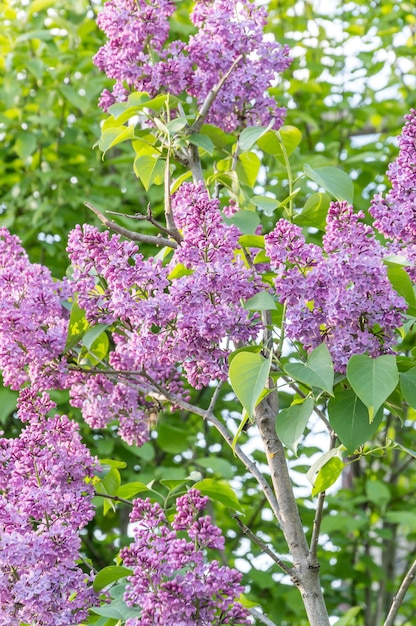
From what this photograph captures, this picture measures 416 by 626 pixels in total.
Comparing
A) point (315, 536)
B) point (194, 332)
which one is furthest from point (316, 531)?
point (194, 332)

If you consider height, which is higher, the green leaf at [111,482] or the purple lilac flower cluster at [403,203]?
the purple lilac flower cluster at [403,203]

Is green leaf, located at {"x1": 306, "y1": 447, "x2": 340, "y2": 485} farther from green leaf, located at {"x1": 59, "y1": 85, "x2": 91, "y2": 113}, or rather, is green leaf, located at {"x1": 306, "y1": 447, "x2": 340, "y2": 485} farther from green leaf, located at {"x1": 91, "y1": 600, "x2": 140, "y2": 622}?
green leaf, located at {"x1": 59, "y1": 85, "x2": 91, "y2": 113}

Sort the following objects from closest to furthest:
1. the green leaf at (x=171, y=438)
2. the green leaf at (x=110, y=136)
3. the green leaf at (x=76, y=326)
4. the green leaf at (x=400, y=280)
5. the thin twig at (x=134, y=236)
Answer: the green leaf at (x=400, y=280)
the thin twig at (x=134, y=236)
the green leaf at (x=76, y=326)
the green leaf at (x=110, y=136)
the green leaf at (x=171, y=438)

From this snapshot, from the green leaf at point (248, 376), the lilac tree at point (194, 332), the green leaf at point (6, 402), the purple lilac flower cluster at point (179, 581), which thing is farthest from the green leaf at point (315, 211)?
the green leaf at point (6, 402)

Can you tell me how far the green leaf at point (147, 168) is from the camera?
1.73 meters

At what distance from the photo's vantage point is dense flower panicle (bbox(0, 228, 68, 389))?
156cm

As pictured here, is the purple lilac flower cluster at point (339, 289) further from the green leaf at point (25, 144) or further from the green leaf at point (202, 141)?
the green leaf at point (25, 144)

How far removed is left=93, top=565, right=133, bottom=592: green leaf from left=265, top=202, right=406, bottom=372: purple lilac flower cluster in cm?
45

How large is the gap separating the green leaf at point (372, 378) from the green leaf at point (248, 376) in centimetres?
12

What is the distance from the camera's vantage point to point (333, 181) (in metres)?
1.52

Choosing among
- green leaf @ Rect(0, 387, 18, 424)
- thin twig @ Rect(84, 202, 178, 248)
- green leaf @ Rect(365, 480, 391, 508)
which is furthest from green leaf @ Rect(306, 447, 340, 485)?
green leaf @ Rect(365, 480, 391, 508)

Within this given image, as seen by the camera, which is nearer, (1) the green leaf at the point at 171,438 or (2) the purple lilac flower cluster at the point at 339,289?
(2) the purple lilac flower cluster at the point at 339,289

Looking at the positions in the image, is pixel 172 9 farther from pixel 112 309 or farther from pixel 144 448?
pixel 144 448

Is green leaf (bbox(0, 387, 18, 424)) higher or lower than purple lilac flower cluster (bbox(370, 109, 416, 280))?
lower
